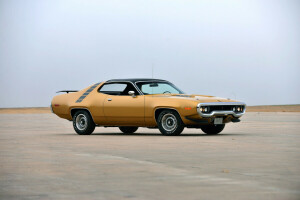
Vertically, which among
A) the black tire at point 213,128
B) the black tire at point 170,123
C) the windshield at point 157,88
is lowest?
the black tire at point 213,128

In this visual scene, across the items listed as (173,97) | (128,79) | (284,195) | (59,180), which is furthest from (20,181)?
(128,79)

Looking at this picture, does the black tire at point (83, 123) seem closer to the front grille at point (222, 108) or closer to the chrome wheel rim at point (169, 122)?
the chrome wheel rim at point (169, 122)

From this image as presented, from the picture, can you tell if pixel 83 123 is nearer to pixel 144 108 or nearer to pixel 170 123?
pixel 144 108

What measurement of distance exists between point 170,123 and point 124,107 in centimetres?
134

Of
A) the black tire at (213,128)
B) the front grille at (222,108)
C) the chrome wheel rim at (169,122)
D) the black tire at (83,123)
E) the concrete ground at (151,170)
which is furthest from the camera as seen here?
the black tire at (83,123)

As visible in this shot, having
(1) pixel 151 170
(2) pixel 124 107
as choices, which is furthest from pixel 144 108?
(1) pixel 151 170

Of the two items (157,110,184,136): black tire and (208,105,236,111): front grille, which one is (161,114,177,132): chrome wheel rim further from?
(208,105,236,111): front grille

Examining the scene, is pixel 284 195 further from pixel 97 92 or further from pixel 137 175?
pixel 97 92

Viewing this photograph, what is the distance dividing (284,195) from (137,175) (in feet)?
7.61

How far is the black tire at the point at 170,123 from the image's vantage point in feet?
56.4

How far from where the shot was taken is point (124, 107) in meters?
18.0

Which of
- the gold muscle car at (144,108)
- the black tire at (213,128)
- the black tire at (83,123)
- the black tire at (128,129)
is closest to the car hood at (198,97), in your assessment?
the gold muscle car at (144,108)

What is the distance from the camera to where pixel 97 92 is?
18.9 m

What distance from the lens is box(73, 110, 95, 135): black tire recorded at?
18.7m
